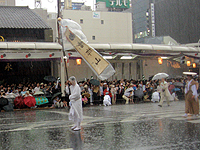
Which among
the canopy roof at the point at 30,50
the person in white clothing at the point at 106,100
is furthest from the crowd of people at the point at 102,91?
the canopy roof at the point at 30,50

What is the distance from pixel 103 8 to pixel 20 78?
69.9ft

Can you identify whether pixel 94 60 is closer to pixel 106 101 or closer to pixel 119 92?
pixel 106 101

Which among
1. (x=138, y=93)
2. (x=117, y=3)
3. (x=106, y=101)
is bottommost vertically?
(x=106, y=101)

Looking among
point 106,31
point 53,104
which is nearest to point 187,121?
point 53,104

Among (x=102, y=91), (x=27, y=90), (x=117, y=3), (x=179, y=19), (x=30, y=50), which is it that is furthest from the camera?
(x=179, y=19)

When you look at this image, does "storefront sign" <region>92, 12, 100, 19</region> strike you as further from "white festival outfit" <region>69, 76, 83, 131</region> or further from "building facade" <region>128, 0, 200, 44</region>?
"white festival outfit" <region>69, 76, 83, 131</region>

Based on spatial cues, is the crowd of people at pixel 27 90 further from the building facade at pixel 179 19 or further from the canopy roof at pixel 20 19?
the building facade at pixel 179 19

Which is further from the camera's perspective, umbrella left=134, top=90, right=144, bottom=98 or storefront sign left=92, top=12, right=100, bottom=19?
storefront sign left=92, top=12, right=100, bottom=19

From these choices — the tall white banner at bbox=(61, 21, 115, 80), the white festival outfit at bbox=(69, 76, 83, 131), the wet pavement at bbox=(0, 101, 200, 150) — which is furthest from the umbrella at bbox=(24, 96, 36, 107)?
the white festival outfit at bbox=(69, 76, 83, 131)

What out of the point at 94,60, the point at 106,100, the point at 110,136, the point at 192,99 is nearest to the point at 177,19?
the point at 106,100

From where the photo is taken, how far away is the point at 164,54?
2623 cm

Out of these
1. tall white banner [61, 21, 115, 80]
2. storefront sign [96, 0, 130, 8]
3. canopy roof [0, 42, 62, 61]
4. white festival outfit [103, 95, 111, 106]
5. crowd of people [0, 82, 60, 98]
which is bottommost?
white festival outfit [103, 95, 111, 106]

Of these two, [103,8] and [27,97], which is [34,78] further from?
[103,8]

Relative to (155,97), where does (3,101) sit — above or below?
above
